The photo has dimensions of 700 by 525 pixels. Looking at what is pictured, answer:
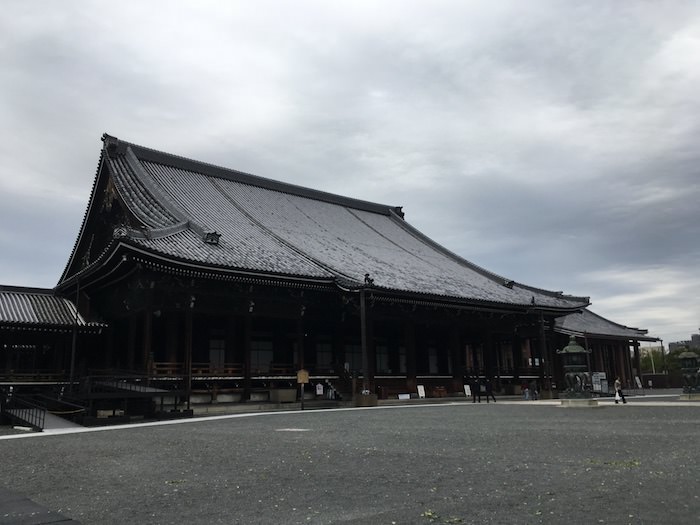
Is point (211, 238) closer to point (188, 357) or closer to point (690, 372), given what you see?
point (188, 357)

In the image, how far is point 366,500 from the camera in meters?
5.90

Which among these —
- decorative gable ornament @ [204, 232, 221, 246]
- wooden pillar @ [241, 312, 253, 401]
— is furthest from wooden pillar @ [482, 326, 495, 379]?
decorative gable ornament @ [204, 232, 221, 246]

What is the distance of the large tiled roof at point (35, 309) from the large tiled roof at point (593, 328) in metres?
30.9

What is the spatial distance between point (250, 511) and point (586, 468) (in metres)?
4.38

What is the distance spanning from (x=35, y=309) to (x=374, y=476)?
2436 centimetres

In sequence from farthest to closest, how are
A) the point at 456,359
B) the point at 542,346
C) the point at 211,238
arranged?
the point at 542,346
the point at 456,359
the point at 211,238

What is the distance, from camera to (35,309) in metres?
26.4

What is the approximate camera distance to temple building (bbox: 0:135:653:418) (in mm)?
23172

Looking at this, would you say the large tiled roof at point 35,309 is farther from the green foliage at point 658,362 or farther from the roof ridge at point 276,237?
the green foliage at point 658,362

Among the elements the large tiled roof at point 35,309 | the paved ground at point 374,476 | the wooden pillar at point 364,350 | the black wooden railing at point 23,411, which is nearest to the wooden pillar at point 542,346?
the wooden pillar at point 364,350

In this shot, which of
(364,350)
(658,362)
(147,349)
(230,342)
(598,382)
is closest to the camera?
(147,349)

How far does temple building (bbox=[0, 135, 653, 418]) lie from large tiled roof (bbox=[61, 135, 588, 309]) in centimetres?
14

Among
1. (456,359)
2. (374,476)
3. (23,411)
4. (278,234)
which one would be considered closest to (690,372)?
(456,359)

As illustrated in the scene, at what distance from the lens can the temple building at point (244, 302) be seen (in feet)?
76.0
